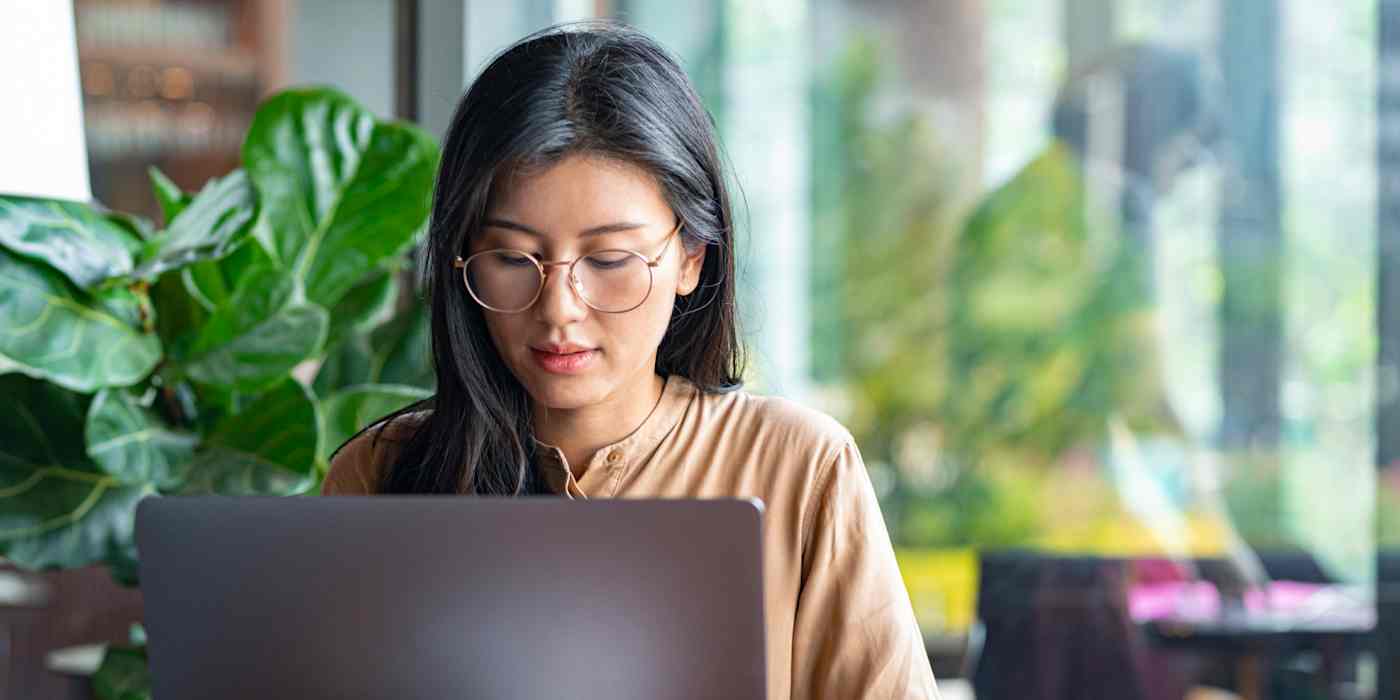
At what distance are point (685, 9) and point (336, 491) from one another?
7.56 ft

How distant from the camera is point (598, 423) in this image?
136 cm

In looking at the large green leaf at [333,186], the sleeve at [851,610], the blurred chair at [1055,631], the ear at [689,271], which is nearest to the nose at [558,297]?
the ear at [689,271]

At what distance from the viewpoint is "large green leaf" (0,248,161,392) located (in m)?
1.63

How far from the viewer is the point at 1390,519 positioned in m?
3.03

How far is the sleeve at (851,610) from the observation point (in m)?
1.22

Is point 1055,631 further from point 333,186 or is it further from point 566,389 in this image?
point 566,389

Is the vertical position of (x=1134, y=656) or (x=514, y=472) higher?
(x=514, y=472)

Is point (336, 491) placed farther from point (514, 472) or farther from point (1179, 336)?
point (1179, 336)

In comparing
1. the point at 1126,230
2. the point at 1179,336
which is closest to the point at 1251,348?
the point at 1179,336

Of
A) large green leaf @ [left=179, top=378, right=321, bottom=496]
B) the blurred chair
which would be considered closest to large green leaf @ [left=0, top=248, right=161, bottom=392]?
large green leaf @ [left=179, top=378, right=321, bottom=496]

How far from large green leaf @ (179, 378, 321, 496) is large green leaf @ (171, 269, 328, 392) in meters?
0.04

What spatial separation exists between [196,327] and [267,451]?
202mm

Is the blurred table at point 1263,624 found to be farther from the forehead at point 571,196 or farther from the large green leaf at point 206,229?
the forehead at point 571,196

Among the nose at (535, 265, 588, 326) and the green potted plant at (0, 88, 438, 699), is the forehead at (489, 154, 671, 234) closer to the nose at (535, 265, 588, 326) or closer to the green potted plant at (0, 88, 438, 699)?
the nose at (535, 265, 588, 326)
